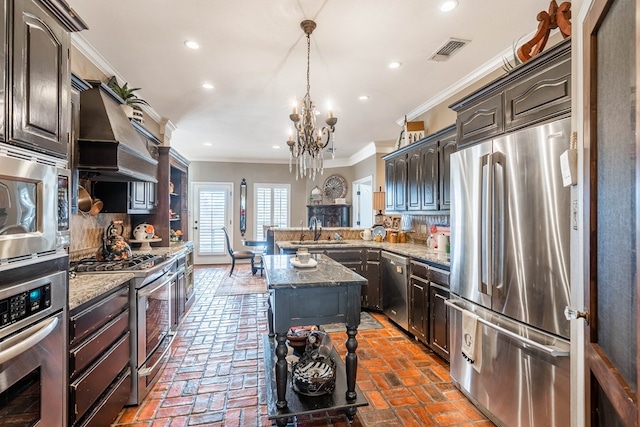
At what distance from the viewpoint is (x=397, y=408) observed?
2135mm

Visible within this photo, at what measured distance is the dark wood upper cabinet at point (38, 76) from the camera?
3.62 ft

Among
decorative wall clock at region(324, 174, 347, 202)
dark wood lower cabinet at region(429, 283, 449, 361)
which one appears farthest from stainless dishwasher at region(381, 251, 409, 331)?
decorative wall clock at region(324, 174, 347, 202)

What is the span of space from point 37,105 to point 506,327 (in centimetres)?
266

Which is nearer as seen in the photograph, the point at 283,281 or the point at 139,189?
the point at 283,281

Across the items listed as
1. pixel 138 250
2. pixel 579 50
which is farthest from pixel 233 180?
pixel 579 50

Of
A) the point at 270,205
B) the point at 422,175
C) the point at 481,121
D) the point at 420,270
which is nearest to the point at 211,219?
the point at 270,205

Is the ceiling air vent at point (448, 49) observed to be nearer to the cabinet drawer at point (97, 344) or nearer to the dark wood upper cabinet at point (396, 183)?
the dark wood upper cabinet at point (396, 183)

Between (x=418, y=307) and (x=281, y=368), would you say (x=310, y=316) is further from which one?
(x=418, y=307)

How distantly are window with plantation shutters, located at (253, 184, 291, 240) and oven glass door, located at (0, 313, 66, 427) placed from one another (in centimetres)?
673

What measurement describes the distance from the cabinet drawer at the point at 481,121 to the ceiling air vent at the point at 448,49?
0.67 meters

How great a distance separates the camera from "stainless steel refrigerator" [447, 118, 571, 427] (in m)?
1.60

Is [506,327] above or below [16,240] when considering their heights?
below

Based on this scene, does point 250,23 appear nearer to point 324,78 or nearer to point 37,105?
point 324,78

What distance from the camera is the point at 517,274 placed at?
1812 mm
